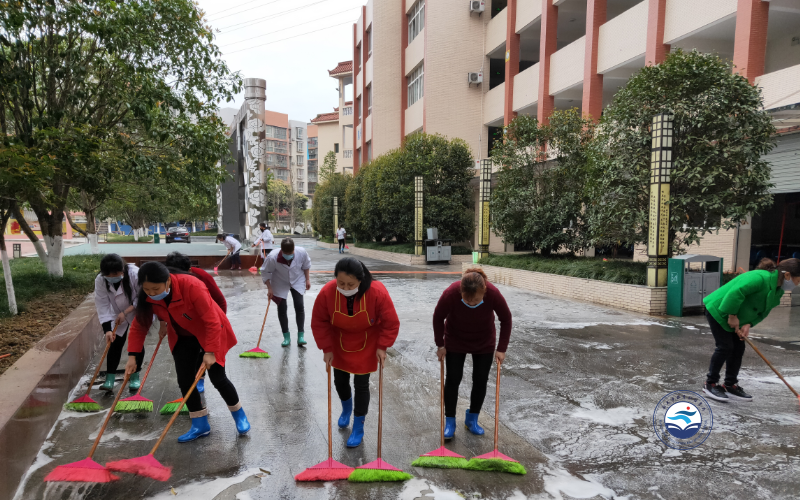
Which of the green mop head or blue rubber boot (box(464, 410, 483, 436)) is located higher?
blue rubber boot (box(464, 410, 483, 436))

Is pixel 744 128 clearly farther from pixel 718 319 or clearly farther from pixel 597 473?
pixel 597 473

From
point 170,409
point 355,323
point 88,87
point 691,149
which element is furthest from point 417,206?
point 355,323

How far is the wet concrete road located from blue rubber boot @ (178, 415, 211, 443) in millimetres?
62

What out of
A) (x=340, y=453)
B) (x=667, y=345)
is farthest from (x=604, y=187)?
(x=340, y=453)

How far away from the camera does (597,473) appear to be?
3.56 meters

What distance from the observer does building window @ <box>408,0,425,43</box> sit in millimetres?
29044

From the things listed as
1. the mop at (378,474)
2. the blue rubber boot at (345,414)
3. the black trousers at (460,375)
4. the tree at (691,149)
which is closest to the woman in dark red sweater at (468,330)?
the black trousers at (460,375)

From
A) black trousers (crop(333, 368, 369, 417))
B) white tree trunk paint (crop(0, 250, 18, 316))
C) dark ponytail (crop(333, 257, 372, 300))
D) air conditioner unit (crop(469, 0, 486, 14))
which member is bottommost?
black trousers (crop(333, 368, 369, 417))

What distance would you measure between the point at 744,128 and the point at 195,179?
11.0 metres

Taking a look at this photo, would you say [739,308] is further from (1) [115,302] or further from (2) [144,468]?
(1) [115,302]

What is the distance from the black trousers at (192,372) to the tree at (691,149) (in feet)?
30.4

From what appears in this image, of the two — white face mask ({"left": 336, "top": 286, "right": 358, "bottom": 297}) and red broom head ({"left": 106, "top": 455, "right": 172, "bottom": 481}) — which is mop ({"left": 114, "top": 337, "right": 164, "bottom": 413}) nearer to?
red broom head ({"left": 106, "top": 455, "right": 172, "bottom": 481})

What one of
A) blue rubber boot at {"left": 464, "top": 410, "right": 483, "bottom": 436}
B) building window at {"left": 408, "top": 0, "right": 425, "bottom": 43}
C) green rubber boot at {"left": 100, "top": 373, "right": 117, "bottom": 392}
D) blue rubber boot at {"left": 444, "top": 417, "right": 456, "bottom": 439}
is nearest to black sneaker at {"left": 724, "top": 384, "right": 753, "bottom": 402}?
blue rubber boot at {"left": 464, "top": 410, "right": 483, "bottom": 436}

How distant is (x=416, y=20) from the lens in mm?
30219
